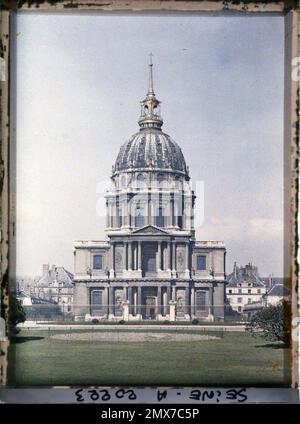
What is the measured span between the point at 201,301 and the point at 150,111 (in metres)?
3.17

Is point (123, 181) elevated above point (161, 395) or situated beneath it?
elevated above

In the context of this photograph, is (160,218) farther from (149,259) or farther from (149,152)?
(149,152)

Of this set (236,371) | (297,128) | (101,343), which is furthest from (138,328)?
(297,128)

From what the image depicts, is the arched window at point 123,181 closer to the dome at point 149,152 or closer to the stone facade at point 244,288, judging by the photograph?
the dome at point 149,152

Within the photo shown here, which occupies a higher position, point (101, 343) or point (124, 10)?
point (124, 10)

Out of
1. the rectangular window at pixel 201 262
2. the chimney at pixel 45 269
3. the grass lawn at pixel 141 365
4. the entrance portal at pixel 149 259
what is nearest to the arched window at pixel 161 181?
the entrance portal at pixel 149 259

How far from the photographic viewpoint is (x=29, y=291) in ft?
25.3

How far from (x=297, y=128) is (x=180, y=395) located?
8.56ft

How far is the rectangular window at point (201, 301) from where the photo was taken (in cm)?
968

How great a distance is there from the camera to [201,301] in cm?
979

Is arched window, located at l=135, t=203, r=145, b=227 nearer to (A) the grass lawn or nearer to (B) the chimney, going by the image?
(B) the chimney

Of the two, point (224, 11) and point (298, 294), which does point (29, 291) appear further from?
point (224, 11)

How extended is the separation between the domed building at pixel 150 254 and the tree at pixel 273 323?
836mm

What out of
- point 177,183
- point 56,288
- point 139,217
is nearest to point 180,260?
point 139,217
